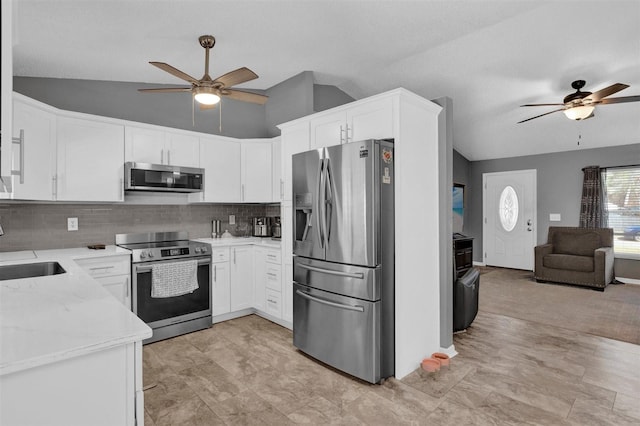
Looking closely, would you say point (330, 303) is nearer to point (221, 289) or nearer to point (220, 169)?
point (221, 289)

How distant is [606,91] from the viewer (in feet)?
12.1

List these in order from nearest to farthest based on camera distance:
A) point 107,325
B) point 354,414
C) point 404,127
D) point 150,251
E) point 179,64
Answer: point 107,325
point 354,414
point 404,127
point 150,251
point 179,64

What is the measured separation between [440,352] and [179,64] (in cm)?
371

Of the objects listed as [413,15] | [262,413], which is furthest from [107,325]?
[413,15]

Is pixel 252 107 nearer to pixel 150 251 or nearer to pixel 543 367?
pixel 150 251

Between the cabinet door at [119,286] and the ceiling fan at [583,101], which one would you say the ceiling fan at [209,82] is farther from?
the ceiling fan at [583,101]

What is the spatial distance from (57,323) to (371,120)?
2318 millimetres

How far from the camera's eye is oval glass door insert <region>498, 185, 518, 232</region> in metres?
7.28

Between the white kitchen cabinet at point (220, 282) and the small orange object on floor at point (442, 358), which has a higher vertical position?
the white kitchen cabinet at point (220, 282)

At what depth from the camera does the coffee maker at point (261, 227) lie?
182 inches

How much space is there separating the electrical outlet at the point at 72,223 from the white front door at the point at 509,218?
7.42m

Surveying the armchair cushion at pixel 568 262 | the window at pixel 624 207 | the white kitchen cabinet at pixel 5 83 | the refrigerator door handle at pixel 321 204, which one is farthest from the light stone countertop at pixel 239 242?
the window at pixel 624 207

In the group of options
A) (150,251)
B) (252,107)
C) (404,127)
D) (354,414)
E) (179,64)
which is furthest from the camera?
(252,107)

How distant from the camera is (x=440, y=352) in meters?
3.00
